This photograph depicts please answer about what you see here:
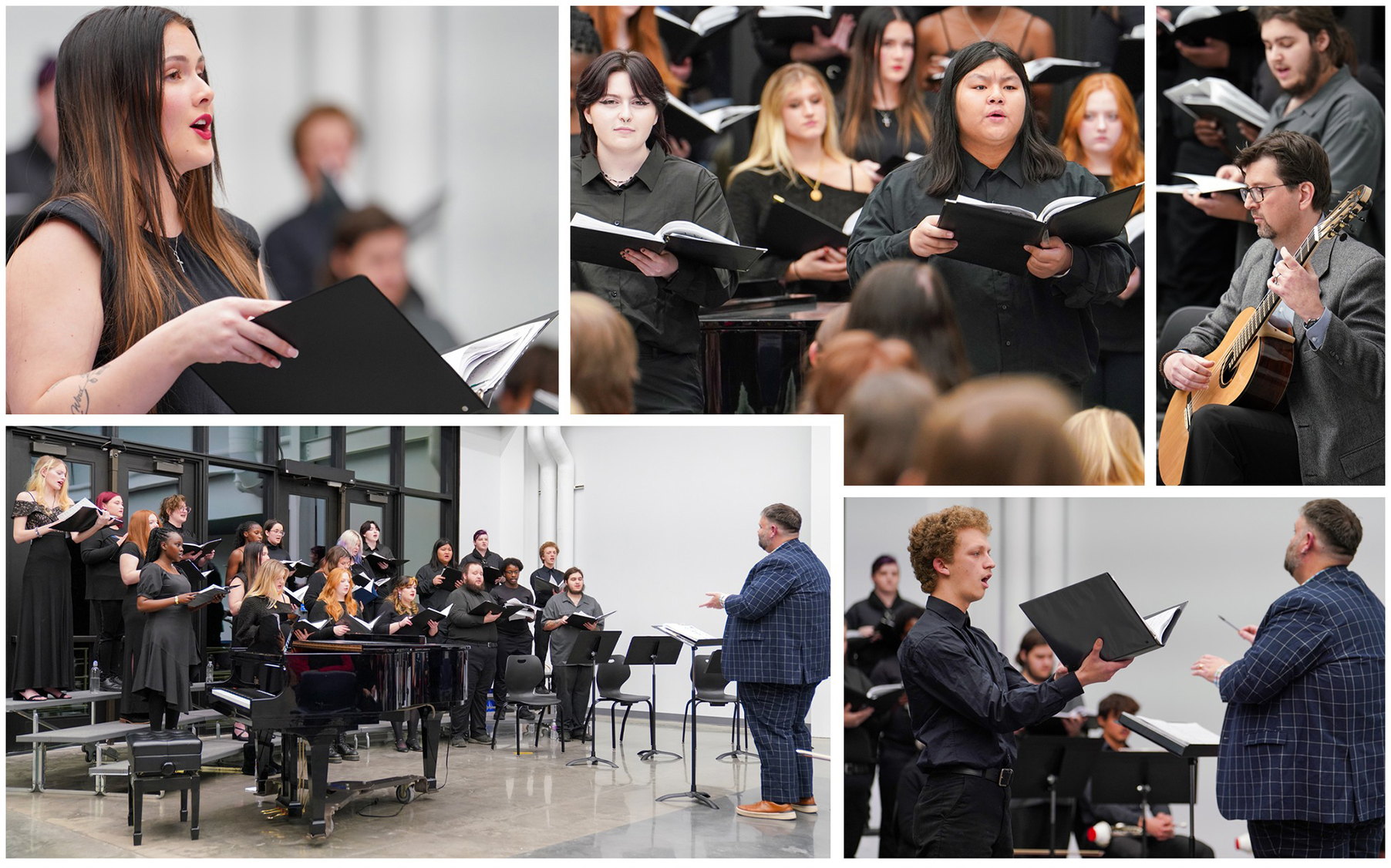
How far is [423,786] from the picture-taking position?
4.82m

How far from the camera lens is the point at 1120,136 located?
150 inches

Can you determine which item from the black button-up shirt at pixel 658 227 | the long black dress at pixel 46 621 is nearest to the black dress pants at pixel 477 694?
the black button-up shirt at pixel 658 227

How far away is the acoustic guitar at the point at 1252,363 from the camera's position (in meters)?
3.54

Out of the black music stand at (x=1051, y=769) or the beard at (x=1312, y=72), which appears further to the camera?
the black music stand at (x=1051, y=769)

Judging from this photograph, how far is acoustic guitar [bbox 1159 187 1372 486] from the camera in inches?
140

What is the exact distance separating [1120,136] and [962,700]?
2079mm

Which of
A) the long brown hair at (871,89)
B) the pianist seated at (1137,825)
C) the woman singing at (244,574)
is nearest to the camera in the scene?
the long brown hair at (871,89)

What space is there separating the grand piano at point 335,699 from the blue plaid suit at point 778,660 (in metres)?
1.26

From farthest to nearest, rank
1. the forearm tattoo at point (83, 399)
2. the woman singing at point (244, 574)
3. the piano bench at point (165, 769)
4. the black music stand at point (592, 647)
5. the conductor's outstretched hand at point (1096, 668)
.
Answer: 1. the woman singing at point (244, 574)
2. the black music stand at point (592, 647)
3. the piano bench at point (165, 769)
4. the forearm tattoo at point (83, 399)
5. the conductor's outstretched hand at point (1096, 668)

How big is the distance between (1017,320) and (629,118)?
1.50 metres

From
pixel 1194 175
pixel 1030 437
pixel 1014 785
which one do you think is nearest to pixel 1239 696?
pixel 1030 437

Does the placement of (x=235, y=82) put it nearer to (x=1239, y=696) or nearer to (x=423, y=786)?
(x=423, y=786)

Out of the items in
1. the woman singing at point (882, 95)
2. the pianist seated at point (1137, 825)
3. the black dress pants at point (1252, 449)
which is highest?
the woman singing at point (882, 95)

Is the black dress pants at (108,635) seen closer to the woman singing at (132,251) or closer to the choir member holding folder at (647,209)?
the woman singing at (132,251)
